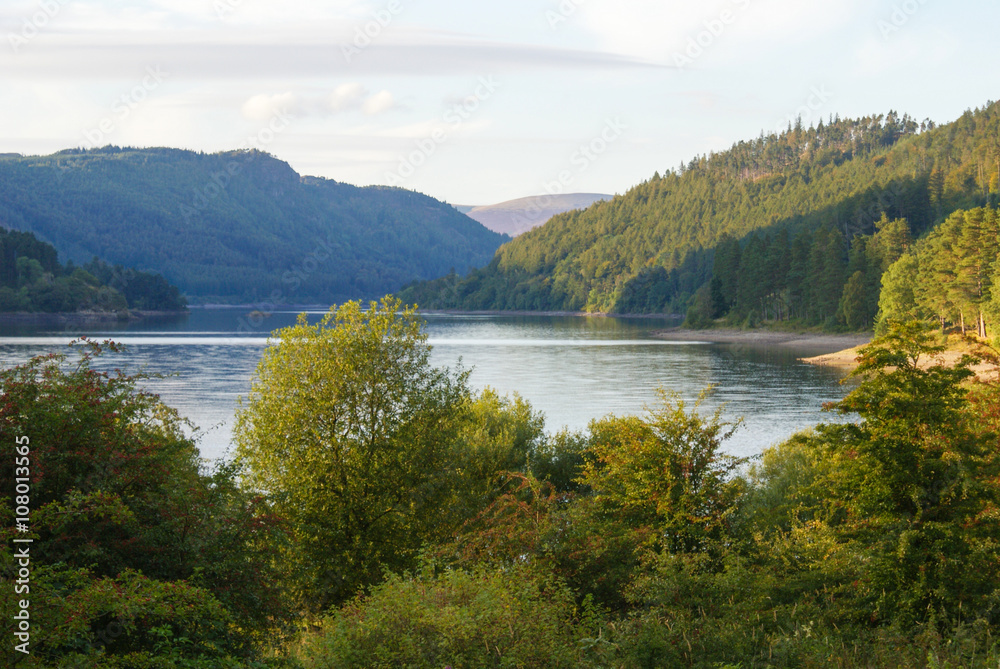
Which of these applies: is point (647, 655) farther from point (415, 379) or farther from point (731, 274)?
point (731, 274)

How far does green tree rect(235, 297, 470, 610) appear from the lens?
27438mm

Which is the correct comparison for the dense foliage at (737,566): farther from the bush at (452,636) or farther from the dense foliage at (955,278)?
the dense foliage at (955,278)

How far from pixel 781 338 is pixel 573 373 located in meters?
63.4

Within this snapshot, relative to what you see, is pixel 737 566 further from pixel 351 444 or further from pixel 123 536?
pixel 351 444

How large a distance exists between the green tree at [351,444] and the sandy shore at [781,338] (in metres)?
98.7

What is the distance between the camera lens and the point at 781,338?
497ft

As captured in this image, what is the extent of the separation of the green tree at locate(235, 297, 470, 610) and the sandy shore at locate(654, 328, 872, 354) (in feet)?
324

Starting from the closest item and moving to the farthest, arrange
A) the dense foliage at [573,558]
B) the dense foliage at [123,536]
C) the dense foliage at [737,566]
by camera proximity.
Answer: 1. the dense foliage at [123,536]
2. the dense foliage at [573,558]
3. the dense foliage at [737,566]

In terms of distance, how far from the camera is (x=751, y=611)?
16859mm

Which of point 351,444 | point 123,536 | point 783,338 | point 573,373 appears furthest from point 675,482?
point 783,338

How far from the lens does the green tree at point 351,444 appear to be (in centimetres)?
2744

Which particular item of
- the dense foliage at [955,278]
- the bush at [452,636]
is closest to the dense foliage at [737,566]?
the bush at [452,636]

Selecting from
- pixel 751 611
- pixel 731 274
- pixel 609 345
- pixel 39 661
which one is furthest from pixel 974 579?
pixel 731 274

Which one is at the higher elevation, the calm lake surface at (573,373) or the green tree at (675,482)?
the green tree at (675,482)
